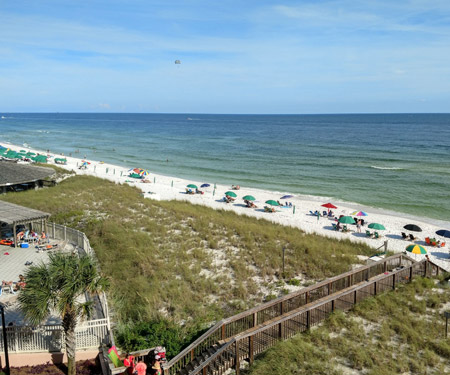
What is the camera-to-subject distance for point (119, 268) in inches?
640

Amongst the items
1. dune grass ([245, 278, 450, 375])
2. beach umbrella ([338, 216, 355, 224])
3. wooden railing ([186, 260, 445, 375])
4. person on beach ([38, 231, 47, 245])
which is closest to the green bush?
wooden railing ([186, 260, 445, 375])

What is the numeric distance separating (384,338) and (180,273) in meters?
7.98

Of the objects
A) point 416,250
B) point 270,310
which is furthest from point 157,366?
point 416,250

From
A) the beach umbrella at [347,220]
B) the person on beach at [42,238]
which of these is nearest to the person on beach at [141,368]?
the person on beach at [42,238]

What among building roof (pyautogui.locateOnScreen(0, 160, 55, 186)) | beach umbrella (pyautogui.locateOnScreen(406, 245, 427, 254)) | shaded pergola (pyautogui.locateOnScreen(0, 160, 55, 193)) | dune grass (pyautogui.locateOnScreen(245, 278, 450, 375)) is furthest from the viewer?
shaded pergola (pyautogui.locateOnScreen(0, 160, 55, 193))

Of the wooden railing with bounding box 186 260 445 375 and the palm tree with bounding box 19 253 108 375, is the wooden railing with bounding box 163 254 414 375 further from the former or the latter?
the palm tree with bounding box 19 253 108 375

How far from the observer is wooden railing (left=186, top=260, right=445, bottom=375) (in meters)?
9.56

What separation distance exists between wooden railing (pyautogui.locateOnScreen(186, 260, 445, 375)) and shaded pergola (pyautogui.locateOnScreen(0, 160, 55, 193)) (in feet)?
79.4

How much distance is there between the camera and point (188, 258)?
57.4ft

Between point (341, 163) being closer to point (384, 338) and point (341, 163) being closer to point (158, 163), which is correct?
point (158, 163)

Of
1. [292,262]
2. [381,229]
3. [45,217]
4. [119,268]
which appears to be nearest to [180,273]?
[119,268]

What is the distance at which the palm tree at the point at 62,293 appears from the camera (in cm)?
970

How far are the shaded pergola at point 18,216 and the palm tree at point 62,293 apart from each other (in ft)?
29.5

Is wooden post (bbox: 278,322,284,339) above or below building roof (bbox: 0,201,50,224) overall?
below
